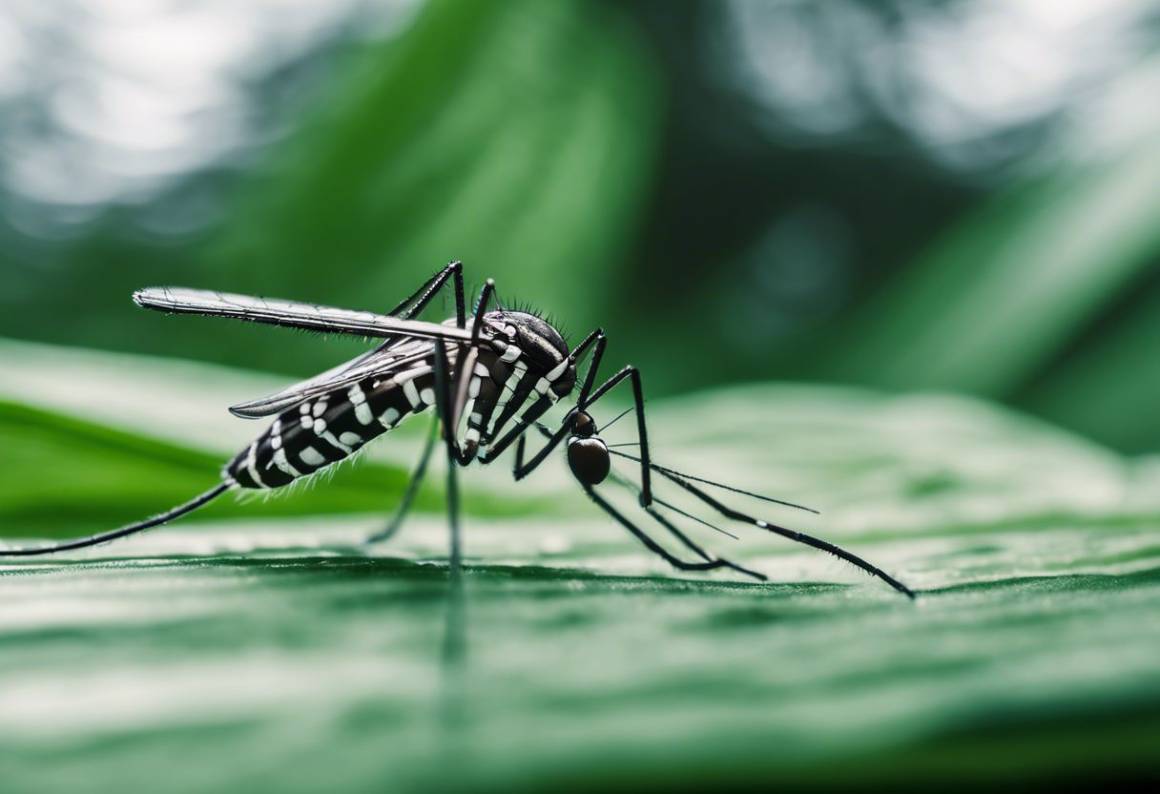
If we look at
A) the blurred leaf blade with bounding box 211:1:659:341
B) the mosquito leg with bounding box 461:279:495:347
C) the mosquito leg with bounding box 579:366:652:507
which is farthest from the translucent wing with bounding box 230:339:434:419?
the blurred leaf blade with bounding box 211:1:659:341

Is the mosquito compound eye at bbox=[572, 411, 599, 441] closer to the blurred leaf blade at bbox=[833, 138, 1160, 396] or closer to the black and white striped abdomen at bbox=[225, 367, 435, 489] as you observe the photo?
the black and white striped abdomen at bbox=[225, 367, 435, 489]

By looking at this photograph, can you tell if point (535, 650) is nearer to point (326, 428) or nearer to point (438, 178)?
point (326, 428)

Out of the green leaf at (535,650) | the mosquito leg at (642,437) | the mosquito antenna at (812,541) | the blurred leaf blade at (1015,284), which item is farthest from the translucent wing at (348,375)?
the blurred leaf blade at (1015,284)

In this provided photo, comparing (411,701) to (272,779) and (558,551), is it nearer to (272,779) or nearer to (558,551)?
(272,779)

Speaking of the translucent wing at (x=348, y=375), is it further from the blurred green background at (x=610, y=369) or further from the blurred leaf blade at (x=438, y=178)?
the blurred leaf blade at (x=438, y=178)

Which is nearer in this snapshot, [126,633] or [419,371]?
[126,633]

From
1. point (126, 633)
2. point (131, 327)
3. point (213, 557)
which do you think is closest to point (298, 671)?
point (126, 633)

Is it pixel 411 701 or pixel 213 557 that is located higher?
pixel 213 557

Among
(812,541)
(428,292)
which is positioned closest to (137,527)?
(428,292)
